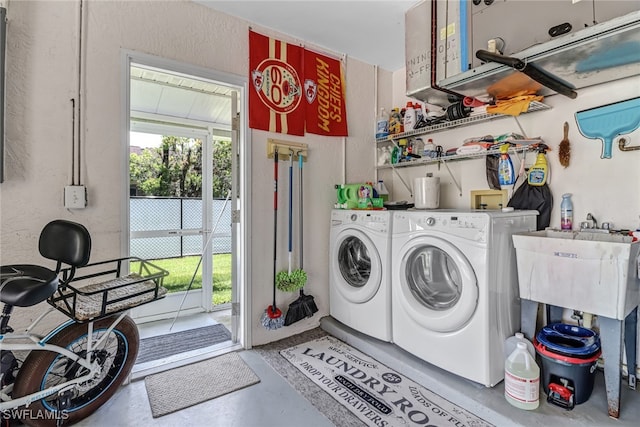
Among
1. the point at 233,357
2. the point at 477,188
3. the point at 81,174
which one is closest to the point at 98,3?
the point at 81,174

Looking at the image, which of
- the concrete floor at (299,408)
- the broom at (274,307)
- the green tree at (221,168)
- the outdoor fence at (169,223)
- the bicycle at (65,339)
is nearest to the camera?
the bicycle at (65,339)

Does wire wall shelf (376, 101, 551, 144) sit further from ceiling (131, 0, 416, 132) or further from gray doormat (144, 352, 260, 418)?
gray doormat (144, 352, 260, 418)

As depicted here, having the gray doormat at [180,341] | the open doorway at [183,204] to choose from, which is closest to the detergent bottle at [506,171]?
the open doorway at [183,204]

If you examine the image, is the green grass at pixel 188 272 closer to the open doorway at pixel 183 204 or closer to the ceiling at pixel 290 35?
the open doorway at pixel 183 204

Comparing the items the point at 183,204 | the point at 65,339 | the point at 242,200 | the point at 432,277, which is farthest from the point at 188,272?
the point at 432,277

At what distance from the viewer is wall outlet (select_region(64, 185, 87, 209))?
1.72 metres

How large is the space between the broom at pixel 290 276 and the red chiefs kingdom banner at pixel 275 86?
0.28m

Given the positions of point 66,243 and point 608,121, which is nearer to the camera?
point 66,243

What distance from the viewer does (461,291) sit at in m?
1.80

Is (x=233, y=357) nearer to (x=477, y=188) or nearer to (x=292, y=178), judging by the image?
(x=292, y=178)

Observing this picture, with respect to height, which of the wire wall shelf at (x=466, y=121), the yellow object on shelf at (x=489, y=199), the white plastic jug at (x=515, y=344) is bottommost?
the white plastic jug at (x=515, y=344)

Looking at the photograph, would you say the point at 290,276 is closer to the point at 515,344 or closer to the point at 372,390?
the point at 372,390

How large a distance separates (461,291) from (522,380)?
49 cm

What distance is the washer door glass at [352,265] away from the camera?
237 cm
